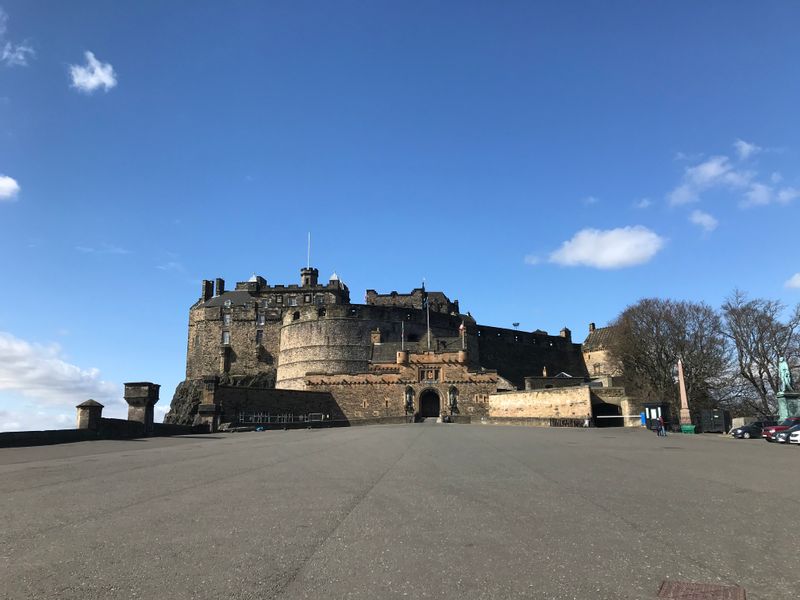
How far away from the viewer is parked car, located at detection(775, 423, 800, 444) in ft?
A: 71.8

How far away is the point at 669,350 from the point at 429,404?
2123 centimetres

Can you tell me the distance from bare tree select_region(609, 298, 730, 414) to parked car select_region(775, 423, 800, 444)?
1837cm

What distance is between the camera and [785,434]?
22172 mm

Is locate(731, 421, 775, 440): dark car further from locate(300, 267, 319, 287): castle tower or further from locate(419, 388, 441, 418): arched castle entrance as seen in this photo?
locate(300, 267, 319, 287): castle tower

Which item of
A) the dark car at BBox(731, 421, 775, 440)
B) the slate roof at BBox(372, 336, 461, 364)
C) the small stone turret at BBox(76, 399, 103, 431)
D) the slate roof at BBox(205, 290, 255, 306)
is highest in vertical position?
the slate roof at BBox(205, 290, 255, 306)

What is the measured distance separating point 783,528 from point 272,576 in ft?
15.5

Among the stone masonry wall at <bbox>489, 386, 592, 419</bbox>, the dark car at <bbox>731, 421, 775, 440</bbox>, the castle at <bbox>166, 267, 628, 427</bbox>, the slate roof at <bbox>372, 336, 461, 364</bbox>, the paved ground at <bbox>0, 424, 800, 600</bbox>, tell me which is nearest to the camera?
the paved ground at <bbox>0, 424, 800, 600</bbox>

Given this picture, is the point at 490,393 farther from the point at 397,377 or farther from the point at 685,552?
the point at 685,552

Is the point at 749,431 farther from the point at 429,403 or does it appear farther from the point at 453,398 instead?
the point at 429,403

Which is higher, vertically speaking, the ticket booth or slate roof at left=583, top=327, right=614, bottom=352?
slate roof at left=583, top=327, right=614, bottom=352

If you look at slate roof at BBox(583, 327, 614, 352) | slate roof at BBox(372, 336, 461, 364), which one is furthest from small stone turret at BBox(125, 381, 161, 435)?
slate roof at BBox(583, 327, 614, 352)

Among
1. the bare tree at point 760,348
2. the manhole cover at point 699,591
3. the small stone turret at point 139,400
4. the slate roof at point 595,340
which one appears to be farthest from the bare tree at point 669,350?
the manhole cover at point 699,591

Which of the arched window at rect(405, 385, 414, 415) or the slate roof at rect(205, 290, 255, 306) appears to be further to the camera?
the slate roof at rect(205, 290, 255, 306)

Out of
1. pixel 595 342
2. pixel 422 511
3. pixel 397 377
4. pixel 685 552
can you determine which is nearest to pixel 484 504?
pixel 422 511
